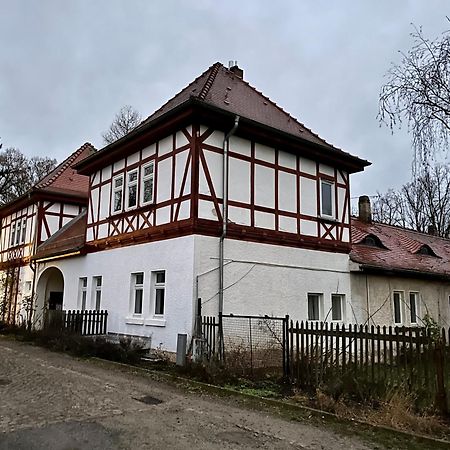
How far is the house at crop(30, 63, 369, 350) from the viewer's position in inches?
508

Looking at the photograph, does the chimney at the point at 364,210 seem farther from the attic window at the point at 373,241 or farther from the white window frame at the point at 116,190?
the white window frame at the point at 116,190

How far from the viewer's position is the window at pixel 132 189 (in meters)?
15.7

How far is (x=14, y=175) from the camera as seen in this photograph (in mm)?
38906

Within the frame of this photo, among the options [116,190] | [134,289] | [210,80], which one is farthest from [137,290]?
[210,80]

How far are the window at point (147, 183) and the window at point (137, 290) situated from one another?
2.30 m

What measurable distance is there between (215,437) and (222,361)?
4390 millimetres

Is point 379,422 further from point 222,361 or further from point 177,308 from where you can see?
point 177,308

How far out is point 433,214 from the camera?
40188mm

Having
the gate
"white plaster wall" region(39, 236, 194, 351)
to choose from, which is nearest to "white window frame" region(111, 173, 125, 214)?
"white plaster wall" region(39, 236, 194, 351)

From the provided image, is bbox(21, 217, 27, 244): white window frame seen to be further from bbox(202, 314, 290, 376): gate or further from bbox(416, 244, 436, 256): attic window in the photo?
bbox(416, 244, 436, 256): attic window

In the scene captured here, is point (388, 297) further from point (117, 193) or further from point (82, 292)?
point (82, 292)

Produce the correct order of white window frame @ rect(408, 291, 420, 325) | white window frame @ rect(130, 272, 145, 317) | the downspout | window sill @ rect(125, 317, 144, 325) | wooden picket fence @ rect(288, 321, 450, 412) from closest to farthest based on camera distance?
wooden picket fence @ rect(288, 321, 450, 412)
the downspout
window sill @ rect(125, 317, 144, 325)
white window frame @ rect(130, 272, 145, 317)
white window frame @ rect(408, 291, 420, 325)

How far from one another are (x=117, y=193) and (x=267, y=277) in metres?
6.27

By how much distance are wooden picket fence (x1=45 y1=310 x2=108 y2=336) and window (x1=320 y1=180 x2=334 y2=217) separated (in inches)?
318
